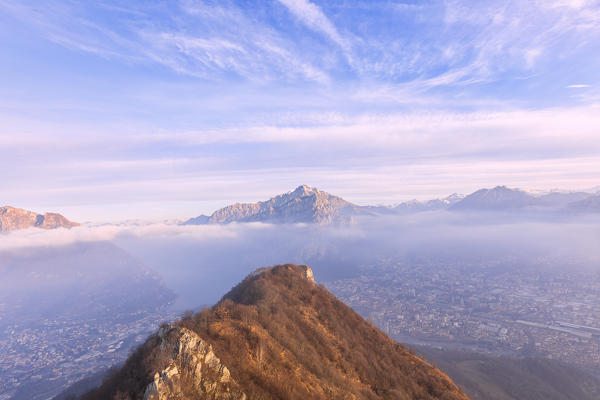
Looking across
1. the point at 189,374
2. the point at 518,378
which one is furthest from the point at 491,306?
the point at 189,374

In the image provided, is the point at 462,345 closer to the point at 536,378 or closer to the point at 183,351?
the point at 536,378

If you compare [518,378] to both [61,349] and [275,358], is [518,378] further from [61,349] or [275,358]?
[61,349]

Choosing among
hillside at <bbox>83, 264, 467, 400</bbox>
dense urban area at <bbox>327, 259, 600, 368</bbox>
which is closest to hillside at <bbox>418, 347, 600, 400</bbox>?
dense urban area at <bbox>327, 259, 600, 368</bbox>

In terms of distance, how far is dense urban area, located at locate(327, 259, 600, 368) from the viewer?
8244 centimetres

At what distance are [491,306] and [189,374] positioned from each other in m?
135

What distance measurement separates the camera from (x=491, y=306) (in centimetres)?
11594

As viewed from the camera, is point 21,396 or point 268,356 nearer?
point 268,356

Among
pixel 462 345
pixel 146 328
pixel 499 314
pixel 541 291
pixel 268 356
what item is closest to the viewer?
pixel 268 356

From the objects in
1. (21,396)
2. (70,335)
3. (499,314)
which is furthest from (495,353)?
(70,335)

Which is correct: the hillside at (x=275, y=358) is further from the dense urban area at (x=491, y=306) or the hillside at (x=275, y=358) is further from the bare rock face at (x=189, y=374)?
the dense urban area at (x=491, y=306)

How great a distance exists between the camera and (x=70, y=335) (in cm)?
11562

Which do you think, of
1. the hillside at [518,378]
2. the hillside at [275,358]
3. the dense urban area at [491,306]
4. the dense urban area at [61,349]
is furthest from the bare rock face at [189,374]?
the dense urban area at [491,306]

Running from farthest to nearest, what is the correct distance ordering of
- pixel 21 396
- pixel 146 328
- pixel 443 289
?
pixel 443 289 → pixel 146 328 → pixel 21 396

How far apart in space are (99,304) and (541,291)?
225421mm
